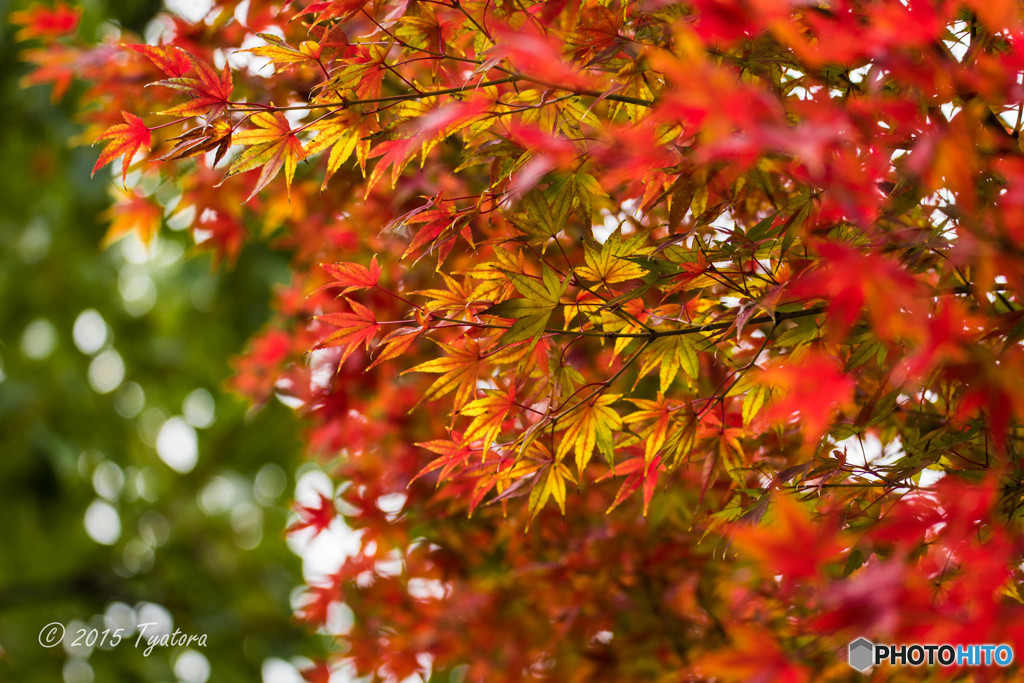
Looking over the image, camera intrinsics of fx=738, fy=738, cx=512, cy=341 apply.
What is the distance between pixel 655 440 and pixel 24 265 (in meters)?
3.67

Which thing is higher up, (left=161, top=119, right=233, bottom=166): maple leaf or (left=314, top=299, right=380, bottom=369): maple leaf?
(left=161, top=119, right=233, bottom=166): maple leaf

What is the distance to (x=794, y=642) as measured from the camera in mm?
1230

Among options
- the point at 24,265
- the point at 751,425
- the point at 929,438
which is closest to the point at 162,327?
the point at 24,265

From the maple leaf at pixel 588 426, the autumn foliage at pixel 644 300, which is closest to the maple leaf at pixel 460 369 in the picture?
the autumn foliage at pixel 644 300

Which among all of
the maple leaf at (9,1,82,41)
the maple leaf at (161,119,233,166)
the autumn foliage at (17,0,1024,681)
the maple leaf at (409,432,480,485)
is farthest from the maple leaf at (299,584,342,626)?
the maple leaf at (9,1,82,41)

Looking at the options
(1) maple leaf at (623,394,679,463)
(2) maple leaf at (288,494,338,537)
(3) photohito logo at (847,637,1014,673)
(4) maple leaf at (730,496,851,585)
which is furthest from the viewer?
(2) maple leaf at (288,494,338,537)

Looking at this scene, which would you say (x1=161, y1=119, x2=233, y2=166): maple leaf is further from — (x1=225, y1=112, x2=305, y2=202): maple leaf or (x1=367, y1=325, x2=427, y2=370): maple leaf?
(x1=367, y1=325, x2=427, y2=370): maple leaf

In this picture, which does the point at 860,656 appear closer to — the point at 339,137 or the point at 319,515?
the point at 339,137

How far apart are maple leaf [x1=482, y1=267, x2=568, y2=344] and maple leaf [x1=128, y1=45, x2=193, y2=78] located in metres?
0.49

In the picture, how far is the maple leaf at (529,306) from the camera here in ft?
2.63

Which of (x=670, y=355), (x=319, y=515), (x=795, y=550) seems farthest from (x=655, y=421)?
(x=319, y=515)

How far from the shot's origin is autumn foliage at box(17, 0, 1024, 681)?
1.72ft

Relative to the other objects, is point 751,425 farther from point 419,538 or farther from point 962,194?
point 419,538

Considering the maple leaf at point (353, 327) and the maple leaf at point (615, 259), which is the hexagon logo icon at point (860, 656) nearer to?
the maple leaf at point (615, 259)
